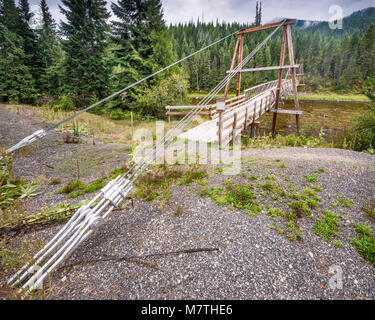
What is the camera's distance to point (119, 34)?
638 inches

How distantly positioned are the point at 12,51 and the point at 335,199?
31363 millimetres

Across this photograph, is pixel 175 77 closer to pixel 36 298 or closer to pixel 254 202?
pixel 254 202

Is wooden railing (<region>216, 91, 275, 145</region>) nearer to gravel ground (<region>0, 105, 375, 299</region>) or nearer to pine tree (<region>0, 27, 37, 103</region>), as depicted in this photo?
gravel ground (<region>0, 105, 375, 299</region>)

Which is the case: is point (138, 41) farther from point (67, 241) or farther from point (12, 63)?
point (67, 241)

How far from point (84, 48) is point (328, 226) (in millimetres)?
24234

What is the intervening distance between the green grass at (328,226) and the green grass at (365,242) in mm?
311

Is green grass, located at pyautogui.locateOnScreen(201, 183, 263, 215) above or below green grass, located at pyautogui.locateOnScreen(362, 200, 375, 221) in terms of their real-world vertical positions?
above

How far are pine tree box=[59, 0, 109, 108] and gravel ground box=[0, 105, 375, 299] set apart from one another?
63.2 feet

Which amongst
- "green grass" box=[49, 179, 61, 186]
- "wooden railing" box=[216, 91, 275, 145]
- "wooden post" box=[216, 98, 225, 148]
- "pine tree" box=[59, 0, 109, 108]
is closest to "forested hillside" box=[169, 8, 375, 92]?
"pine tree" box=[59, 0, 109, 108]

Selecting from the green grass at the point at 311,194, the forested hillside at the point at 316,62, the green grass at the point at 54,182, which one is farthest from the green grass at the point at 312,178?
the forested hillside at the point at 316,62

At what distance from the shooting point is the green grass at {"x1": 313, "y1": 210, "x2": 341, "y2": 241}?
361 centimetres

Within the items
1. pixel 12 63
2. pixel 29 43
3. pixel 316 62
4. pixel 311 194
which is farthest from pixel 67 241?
pixel 316 62

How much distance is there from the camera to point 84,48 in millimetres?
18953

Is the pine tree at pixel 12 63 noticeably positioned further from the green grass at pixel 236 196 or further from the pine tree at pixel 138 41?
the green grass at pixel 236 196
